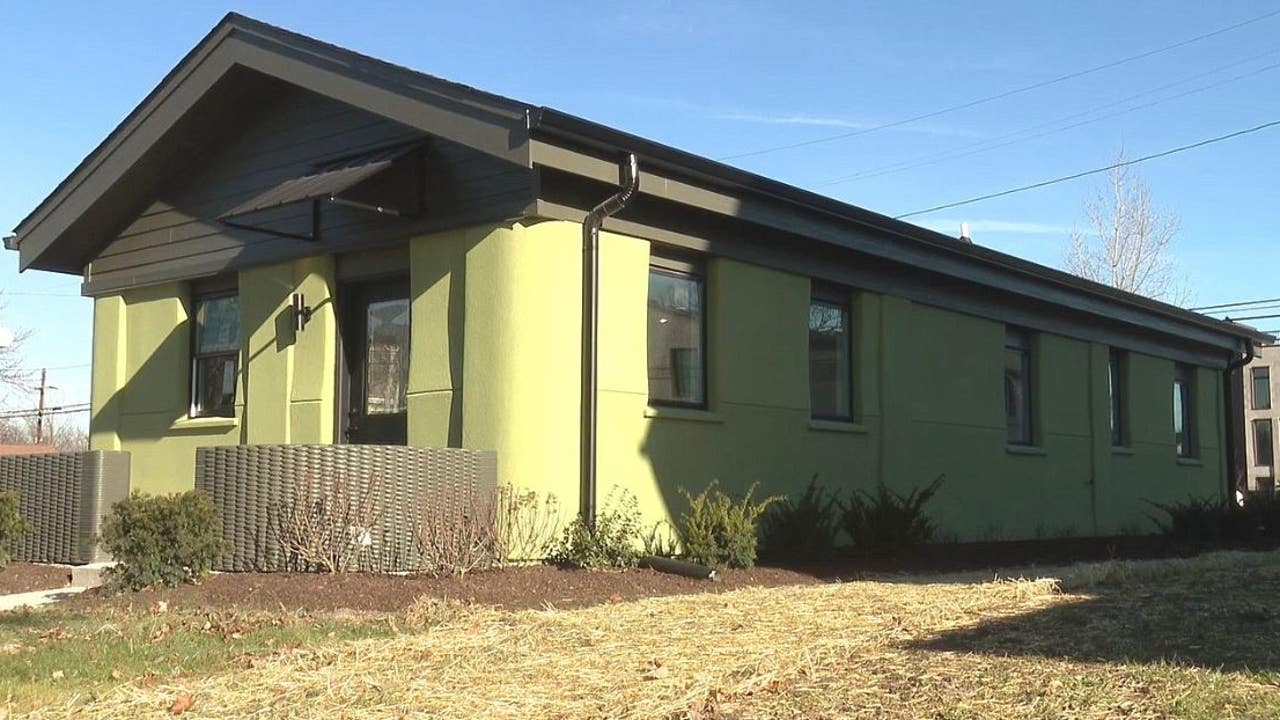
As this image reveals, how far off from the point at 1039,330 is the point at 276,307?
404 inches

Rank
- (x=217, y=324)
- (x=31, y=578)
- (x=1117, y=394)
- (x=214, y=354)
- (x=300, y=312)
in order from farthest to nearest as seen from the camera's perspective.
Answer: (x=1117, y=394) → (x=217, y=324) → (x=214, y=354) → (x=300, y=312) → (x=31, y=578)

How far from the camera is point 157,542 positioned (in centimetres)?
990

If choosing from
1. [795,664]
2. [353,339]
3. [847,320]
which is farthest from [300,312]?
[795,664]

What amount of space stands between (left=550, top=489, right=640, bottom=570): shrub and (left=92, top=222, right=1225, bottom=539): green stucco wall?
0.24m

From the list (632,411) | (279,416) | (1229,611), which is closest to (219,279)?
(279,416)

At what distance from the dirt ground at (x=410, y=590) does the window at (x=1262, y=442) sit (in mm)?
51924

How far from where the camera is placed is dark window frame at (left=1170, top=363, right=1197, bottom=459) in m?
22.2

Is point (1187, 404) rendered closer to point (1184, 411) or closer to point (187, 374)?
point (1184, 411)

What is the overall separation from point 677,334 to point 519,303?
2060 millimetres

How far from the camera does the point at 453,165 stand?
12133 mm

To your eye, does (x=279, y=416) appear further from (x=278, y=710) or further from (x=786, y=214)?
(x=278, y=710)

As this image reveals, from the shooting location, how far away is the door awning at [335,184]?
11586 mm

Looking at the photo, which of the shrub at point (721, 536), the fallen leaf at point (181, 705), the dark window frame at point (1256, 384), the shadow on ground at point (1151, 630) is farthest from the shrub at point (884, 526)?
the dark window frame at point (1256, 384)

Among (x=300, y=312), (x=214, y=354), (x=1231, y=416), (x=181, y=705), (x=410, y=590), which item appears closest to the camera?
(x=181, y=705)
